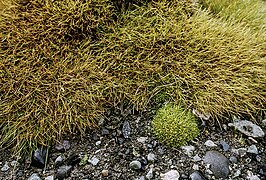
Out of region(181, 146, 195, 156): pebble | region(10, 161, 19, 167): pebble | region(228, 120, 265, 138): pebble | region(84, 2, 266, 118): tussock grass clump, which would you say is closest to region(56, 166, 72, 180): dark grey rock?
region(10, 161, 19, 167): pebble

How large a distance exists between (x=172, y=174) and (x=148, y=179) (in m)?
0.13

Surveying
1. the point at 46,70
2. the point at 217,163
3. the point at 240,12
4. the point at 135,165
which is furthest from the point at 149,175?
the point at 240,12

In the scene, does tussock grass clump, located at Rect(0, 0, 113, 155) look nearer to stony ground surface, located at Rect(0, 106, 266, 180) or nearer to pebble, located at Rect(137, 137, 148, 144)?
stony ground surface, located at Rect(0, 106, 266, 180)

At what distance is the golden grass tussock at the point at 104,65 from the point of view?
2059mm

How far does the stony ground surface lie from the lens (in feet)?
6.25

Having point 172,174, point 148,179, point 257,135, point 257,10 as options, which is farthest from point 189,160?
point 257,10

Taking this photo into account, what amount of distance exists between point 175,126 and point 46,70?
2.70 ft

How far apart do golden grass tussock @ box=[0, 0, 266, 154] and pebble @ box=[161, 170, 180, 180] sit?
1.33 ft

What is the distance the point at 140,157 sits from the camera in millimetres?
1959

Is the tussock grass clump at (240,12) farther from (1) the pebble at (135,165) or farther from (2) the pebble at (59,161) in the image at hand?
(2) the pebble at (59,161)

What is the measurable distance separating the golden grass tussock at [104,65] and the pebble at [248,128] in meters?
0.07

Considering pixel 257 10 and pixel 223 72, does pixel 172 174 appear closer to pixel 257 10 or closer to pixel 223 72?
pixel 223 72

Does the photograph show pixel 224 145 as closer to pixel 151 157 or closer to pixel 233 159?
pixel 233 159

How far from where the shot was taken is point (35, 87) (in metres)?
2.08
